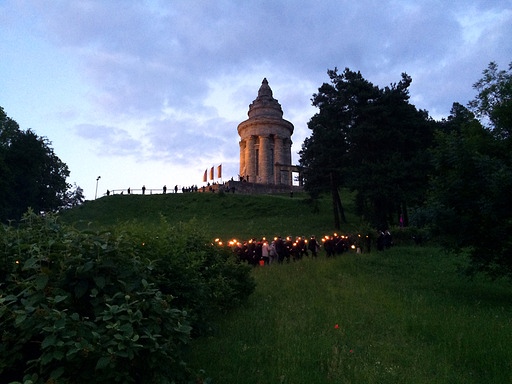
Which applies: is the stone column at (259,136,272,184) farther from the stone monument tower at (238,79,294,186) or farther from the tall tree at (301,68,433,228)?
the tall tree at (301,68,433,228)

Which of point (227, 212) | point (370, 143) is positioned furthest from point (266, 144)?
point (370, 143)

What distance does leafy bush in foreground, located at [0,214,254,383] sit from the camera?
11.1 ft

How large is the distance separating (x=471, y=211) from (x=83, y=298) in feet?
35.5

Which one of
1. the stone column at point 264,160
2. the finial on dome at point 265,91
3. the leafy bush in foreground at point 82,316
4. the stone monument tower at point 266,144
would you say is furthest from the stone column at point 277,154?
the leafy bush in foreground at point 82,316

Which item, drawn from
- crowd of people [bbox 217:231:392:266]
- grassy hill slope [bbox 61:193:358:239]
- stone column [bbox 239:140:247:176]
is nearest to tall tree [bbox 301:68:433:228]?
grassy hill slope [bbox 61:193:358:239]

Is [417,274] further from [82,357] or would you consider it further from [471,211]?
[82,357]

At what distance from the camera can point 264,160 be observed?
214ft

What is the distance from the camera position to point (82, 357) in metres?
3.37

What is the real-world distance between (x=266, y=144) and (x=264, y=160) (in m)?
2.59

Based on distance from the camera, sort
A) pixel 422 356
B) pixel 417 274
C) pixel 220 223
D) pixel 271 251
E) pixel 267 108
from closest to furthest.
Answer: pixel 422 356, pixel 417 274, pixel 271 251, pixel 220 223, pixel 267 108

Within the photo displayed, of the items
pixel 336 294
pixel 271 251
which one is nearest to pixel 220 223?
pixel 271 251

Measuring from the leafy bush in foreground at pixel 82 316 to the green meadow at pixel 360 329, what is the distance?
0.75 m

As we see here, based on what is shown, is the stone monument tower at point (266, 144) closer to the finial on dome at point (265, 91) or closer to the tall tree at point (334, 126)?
the finial on dome at point (265, 91)

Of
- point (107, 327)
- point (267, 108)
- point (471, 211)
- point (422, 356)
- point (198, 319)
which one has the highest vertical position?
point (267, 108)
